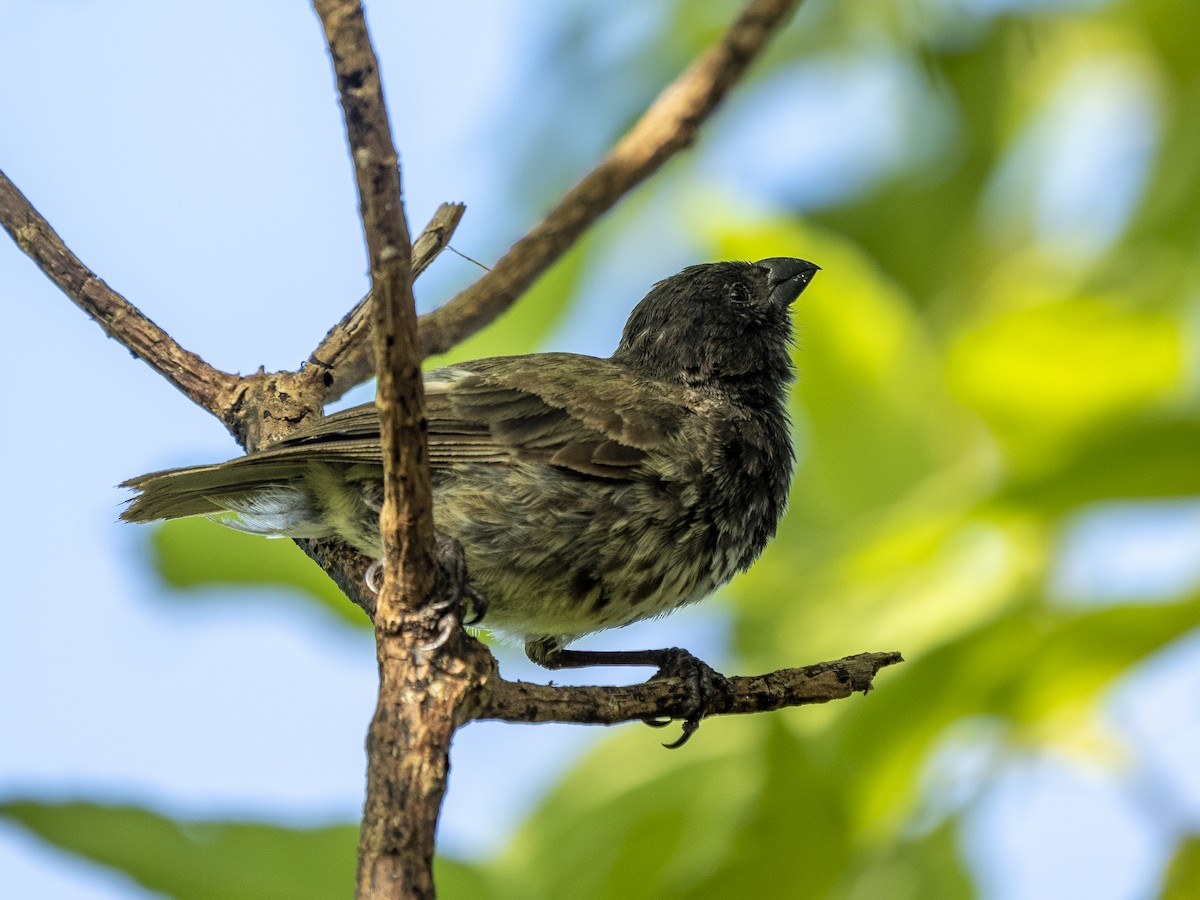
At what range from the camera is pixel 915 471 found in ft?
12.7

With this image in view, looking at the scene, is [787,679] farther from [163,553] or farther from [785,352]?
[163,553]

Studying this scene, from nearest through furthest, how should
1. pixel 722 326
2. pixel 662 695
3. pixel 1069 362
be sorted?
pixel 662 695 → pixel 1069 362 → pixel 722 326

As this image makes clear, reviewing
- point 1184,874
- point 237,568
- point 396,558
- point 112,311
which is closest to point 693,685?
point 396,558

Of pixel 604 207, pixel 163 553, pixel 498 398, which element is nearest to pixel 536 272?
pixel 604 207

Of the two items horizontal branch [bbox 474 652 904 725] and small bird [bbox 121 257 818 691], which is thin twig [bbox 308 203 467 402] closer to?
small bird [bbox 121 257 818 691]

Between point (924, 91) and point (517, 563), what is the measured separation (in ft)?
8.66

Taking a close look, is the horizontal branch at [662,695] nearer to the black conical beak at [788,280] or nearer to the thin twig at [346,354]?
the thin twig at [346,354]

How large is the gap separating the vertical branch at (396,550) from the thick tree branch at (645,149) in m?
0.16

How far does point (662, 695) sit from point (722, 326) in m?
1.45

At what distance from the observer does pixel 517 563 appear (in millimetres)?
3020

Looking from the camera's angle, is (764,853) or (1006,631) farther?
(1006,631)

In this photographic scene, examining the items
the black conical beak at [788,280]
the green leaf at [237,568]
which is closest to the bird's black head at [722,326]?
the black conical beak at [788,280]

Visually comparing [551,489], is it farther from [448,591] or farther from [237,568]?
[237,568]

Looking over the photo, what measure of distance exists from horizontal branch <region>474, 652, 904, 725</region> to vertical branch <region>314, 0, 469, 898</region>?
0.50ft
